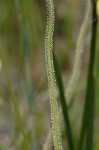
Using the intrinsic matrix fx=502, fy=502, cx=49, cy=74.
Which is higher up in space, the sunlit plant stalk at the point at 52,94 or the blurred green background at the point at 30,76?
the sunlit plant stalk at the point at 52,94

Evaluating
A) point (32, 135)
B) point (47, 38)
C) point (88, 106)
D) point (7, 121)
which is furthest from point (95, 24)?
point (7, 121)

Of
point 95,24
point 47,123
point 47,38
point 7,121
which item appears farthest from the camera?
point 47,123

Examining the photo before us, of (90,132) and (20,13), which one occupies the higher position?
(20,13)

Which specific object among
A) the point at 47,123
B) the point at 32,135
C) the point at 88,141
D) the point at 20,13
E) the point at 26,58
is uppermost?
the point at 20,13

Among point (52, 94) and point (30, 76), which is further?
point (30, 76)

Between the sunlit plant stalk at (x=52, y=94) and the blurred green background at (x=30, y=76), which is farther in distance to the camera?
the blurred green background at (x=30, y=76)

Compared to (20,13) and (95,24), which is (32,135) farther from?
(95,24)

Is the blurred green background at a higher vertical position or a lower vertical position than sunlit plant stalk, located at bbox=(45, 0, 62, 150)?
lower

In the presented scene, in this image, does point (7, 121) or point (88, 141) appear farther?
point (7, 121)

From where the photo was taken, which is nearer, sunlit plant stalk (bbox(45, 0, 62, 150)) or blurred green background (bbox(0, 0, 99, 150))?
sunlit plant stalk (bbox(45, 0, 62, 150))

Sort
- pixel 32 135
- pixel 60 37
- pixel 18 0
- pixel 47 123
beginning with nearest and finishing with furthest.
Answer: pixel 18 0 → pixel 32 135 → pixel 47 123 → pixel 60 37

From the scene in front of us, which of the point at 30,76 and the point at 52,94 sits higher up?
the point at 52,94
